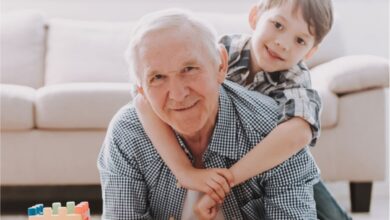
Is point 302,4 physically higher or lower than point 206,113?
higher

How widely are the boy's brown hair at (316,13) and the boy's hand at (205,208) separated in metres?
0.54

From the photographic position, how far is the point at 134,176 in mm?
1656

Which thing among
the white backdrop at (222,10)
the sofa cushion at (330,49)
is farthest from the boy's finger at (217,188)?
the white backdrop at (222,10)

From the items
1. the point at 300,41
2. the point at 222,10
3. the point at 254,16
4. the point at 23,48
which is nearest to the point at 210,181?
the point at 300,41

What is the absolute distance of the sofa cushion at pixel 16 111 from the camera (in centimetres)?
311

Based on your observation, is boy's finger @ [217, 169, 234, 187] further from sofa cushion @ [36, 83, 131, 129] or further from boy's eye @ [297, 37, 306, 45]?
sofa cushion @ [36, 83, 131, 129]

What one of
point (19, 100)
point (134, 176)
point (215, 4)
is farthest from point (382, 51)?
point (134, 176)

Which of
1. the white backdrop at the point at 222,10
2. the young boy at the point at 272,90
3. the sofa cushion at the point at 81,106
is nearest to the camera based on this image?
the young boy at the point at 272,90

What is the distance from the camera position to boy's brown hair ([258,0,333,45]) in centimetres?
181

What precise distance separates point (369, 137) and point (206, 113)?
1.83m

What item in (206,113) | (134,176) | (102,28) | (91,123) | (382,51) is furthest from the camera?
(382,51)

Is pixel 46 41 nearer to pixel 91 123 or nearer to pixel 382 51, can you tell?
pixel 91 123

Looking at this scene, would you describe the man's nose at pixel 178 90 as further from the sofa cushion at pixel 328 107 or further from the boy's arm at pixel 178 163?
the sofa cushion at pixel 328 107

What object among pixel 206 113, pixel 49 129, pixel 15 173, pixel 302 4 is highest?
pixel 302 4
